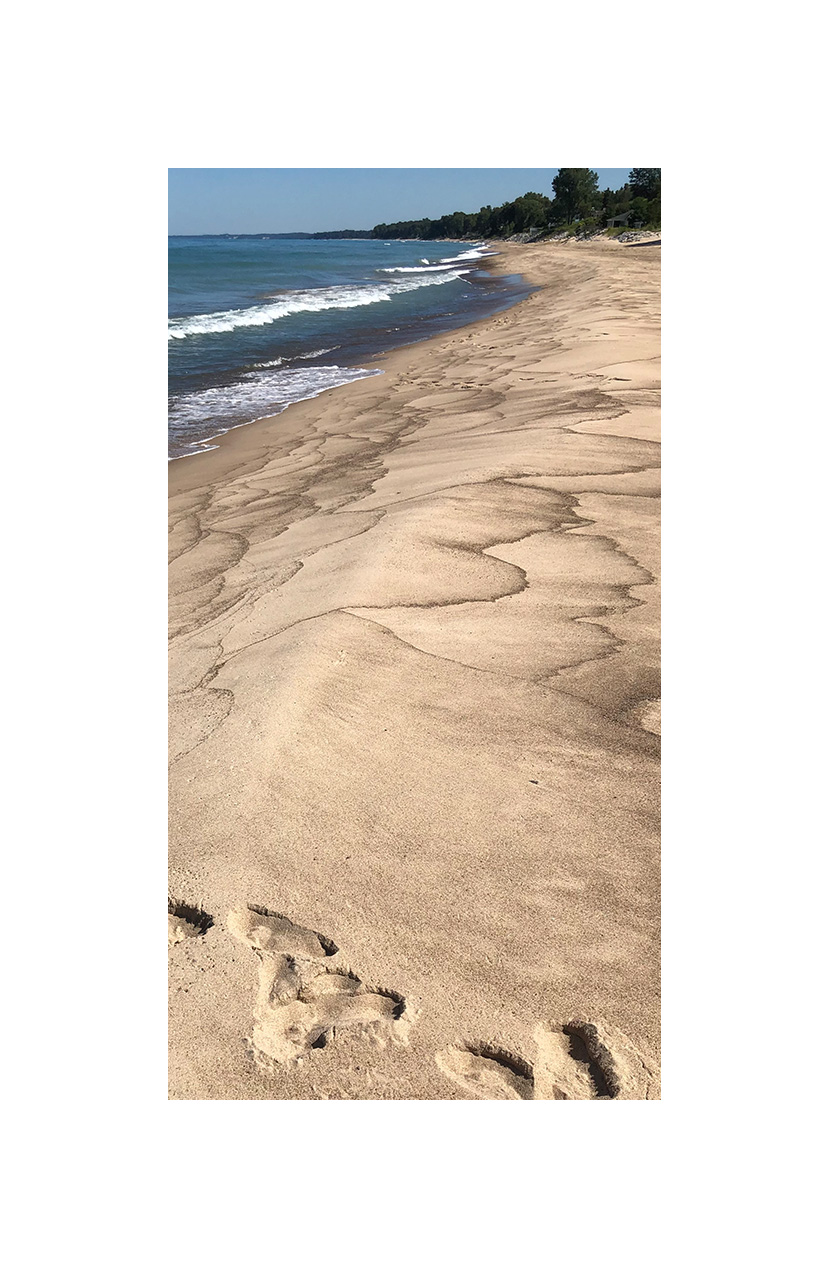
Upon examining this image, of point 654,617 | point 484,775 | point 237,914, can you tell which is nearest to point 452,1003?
point 237,914

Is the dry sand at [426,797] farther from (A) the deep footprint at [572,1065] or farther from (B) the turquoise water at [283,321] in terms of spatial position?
(B) the turquoise water at [283,321]

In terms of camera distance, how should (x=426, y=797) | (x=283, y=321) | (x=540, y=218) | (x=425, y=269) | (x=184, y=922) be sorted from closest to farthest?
(x=184, y=922) < (x=426, y=797) < (x=283, y=321) < (x=425, y=269) < (x=540, y=218)

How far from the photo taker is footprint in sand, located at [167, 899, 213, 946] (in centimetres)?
162

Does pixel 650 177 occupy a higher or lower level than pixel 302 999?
higher

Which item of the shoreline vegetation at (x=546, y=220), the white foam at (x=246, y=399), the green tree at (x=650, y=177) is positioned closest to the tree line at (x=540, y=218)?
the shoreline vegetation at (x=546, y=220)

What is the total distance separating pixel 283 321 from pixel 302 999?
46.7ft

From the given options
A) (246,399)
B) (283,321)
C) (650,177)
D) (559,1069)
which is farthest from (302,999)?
(283,321)

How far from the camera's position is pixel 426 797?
1.86 m

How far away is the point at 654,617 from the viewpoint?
2594 millimetres

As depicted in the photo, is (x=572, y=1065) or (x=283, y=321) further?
(x=283, y=321)

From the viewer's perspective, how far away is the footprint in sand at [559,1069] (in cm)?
135

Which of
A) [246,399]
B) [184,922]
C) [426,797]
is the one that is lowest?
[184,922]

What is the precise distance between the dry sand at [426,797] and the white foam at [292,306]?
406 inches

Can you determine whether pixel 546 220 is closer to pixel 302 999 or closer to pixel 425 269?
pixel 425 269
